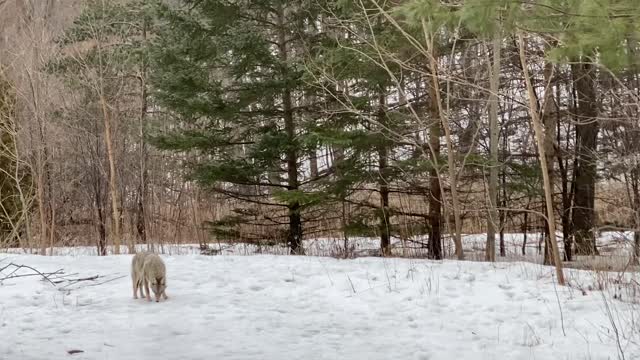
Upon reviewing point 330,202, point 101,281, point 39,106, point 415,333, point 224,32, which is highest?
point 224,32

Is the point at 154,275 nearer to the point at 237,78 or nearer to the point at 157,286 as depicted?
the point at 157,286

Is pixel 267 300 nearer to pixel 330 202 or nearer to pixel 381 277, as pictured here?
pixel 381 277

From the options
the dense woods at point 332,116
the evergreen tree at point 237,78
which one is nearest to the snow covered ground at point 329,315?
the dense woods at point 332,116

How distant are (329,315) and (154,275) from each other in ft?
7.55

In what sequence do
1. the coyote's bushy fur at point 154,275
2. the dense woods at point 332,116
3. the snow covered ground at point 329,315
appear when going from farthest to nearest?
the dense woods at point 332,116 → the coyote's bushy fur at point 154,275 → the snow covered ground at point 329,315

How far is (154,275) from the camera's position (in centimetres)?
699

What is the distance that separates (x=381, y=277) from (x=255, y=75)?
Result: 644cm

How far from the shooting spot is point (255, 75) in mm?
12797

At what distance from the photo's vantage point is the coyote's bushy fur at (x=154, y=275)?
22.9ft

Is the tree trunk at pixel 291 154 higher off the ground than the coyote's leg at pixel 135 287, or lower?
higher

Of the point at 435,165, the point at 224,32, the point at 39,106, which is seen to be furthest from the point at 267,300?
the point at 39,106

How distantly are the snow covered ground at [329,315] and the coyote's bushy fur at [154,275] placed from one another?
193mm

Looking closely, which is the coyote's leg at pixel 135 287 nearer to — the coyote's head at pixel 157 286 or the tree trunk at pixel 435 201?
the coyote's head at pixel 157 286

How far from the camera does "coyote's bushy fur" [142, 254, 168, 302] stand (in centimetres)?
699
